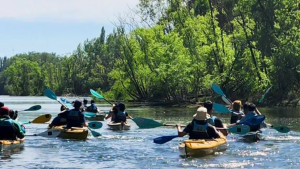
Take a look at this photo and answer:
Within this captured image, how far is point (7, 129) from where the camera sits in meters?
16.8

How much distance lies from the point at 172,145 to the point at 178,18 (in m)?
42.8

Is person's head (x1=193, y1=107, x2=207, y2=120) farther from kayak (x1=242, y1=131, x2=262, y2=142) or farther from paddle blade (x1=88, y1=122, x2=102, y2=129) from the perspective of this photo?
paddle blade (x1=88, y1=122, x2=102, y2=129)

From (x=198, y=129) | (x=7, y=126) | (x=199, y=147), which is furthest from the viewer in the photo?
(x=7, y=126)

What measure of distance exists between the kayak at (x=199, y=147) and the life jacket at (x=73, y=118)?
18.7 ft

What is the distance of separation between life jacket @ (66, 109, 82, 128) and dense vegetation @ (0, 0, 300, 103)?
1238 inches

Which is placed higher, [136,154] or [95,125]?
[95,125]

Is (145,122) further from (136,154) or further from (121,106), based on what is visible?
(121,106)

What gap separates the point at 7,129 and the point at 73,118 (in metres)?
3.78

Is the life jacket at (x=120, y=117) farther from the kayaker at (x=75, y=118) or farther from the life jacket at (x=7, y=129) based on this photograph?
the life jacket at (x=7, y=129)

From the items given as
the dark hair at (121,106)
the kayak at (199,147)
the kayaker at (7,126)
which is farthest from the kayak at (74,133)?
the kayak at (199,147)

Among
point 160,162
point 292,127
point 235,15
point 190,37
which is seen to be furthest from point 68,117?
point 235,15

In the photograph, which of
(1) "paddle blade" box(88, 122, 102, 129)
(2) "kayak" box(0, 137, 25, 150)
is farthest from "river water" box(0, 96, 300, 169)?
(1) "paddle blade" box(88, 122, 102, 129)

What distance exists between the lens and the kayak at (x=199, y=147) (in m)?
15.4

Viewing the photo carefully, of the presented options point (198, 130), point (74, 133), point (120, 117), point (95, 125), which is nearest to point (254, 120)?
point (198, 130)
